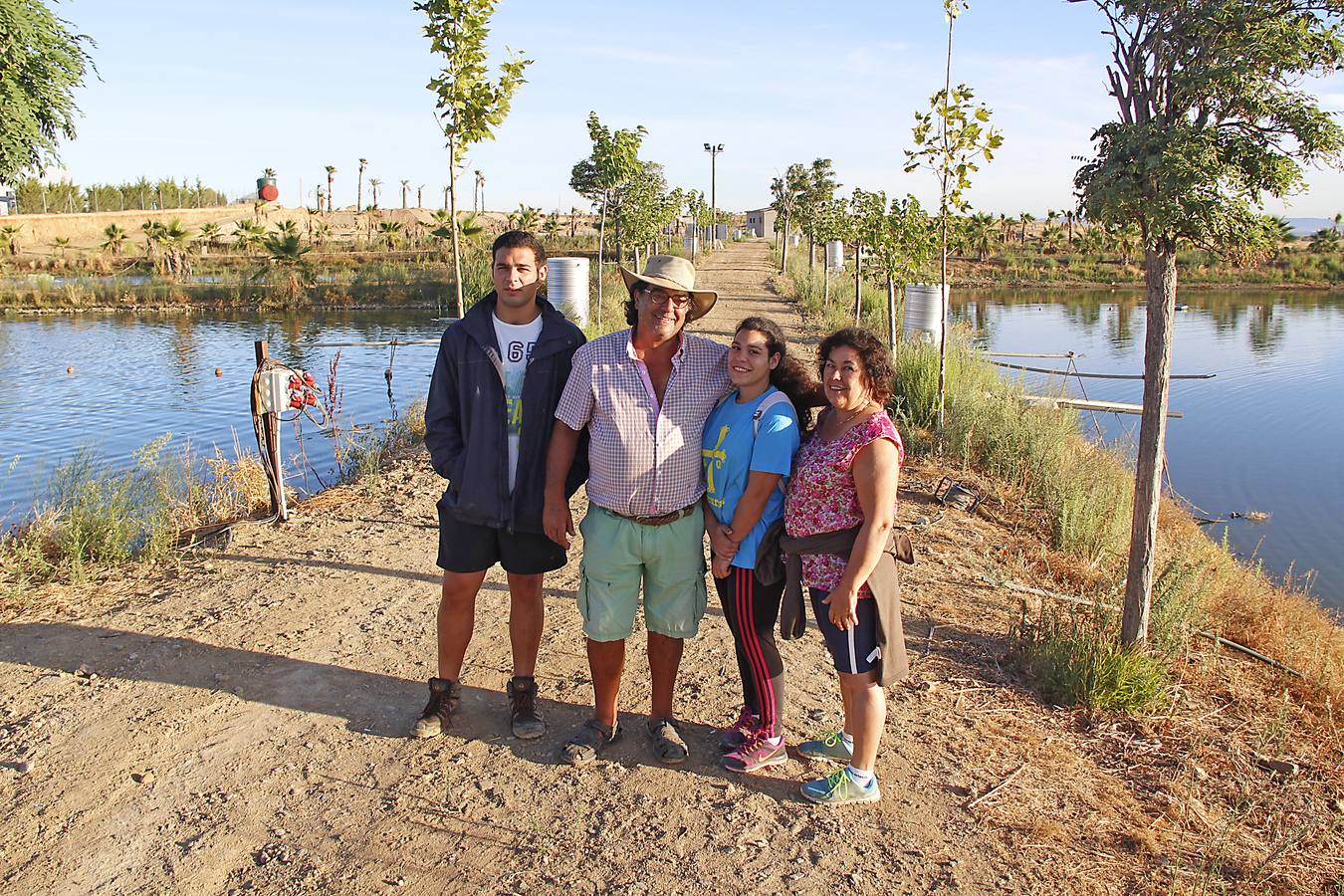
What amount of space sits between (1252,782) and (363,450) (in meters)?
7.53

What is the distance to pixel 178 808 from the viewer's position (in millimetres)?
3148

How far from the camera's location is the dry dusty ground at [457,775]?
2.87 meters

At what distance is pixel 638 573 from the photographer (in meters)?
3.36

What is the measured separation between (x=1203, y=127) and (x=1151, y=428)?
4.22 ft

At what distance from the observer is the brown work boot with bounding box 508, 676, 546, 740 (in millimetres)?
3617

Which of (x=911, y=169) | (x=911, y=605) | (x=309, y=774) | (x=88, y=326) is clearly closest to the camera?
(x=309, y=774)

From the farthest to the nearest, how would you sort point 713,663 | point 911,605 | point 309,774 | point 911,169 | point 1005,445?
point 911,169, point 1005,445, point 911,605, point 713,663, point 309,774

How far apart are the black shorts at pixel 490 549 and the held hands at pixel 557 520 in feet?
0.44

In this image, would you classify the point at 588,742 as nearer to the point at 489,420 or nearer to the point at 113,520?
the point at 489,420

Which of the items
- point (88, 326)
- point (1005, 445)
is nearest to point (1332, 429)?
point (1005, 445)

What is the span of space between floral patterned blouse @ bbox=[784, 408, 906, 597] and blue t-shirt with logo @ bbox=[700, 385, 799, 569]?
73 mm

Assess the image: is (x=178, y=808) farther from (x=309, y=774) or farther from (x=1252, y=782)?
(x=1252, y=782)

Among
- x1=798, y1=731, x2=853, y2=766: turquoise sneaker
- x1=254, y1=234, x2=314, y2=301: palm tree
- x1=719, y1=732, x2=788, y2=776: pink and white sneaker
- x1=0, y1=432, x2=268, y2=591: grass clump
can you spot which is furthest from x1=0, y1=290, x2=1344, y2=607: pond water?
x1=798, y1=731, x2=853, y2=766: turquoise sneaker

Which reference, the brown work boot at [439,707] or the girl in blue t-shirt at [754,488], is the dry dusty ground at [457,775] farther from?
the girl in blue t-shirt at [754,488]
